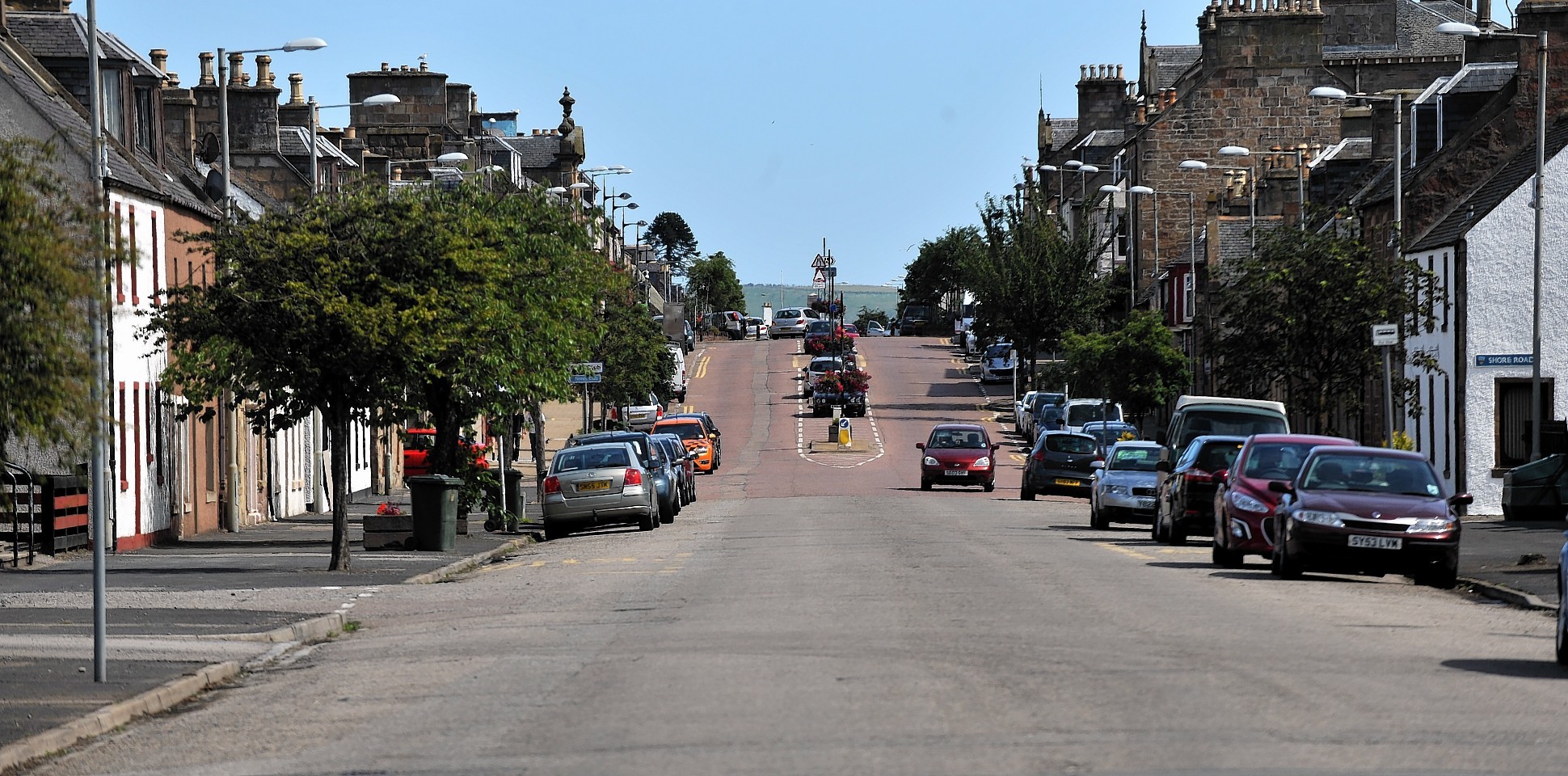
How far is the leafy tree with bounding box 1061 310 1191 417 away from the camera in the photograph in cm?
6631

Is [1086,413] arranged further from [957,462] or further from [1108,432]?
[957,462]

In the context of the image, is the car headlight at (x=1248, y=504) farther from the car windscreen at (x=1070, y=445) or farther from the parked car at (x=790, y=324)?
the parked car at (x=790, y=324)

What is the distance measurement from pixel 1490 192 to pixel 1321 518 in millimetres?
25353

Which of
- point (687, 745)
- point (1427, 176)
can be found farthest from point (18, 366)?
point (1427, 176)

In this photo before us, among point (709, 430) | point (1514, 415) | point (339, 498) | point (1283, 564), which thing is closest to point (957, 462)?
point (1514, 415)

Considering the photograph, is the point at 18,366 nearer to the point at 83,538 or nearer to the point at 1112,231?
the point at 83,538

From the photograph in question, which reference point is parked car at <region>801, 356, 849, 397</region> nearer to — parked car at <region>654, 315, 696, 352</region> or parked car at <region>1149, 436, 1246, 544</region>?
parked car at <region>654, 315, 696, 352</region>

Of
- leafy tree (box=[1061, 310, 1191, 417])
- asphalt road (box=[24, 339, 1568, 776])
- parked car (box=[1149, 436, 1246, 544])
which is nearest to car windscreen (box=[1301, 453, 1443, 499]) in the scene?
asphalt road (box=[24, 339, 1568, 776])

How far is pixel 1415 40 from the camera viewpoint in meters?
85.2

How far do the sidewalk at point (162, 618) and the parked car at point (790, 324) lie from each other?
342 ft

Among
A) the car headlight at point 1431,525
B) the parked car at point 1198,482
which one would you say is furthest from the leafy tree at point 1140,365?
the car headlight at point 1431,525

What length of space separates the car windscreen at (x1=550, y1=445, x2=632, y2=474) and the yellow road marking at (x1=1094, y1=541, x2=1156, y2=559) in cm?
914

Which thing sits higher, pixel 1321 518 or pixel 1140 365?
pixel 1140 365

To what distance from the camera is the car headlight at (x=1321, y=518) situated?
2105cm
